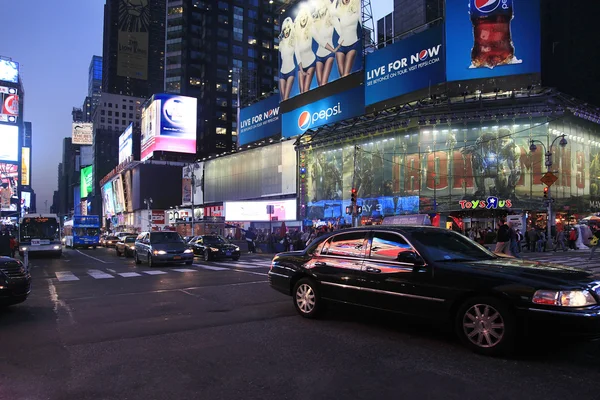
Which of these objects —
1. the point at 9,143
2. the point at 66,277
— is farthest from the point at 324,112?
the point at 9,143

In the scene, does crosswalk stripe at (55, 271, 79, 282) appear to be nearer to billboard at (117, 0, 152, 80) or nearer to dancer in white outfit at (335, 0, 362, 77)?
dancer in white outfit at (335, 0, 362, 77)

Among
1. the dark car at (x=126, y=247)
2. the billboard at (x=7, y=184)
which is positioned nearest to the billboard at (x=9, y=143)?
the billboard at (x=7, y=184)

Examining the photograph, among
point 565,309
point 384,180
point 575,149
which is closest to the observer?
point 565,309

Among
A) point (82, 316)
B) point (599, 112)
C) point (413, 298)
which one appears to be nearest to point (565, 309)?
point (413, 298)

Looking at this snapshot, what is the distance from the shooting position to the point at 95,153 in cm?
15925

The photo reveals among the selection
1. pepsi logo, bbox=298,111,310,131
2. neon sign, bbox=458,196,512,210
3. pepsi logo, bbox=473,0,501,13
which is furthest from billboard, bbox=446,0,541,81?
pepsi logo, bbox=298,111,310,131

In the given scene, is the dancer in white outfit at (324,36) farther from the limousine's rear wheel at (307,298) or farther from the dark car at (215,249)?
the limousine's rear wheel at (307,298)

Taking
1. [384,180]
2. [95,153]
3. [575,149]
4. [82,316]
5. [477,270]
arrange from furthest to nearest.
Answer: [95,153] → [384,180] → [575,149] → [82,316] → [477,270]

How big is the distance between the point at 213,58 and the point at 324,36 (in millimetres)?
65728

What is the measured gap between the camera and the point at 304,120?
168 feet

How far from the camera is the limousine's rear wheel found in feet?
23.5

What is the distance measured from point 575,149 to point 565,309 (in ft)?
126

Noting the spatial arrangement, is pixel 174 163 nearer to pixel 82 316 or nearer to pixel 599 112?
pixel 599 112

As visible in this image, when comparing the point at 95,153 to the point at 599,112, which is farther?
the point at 95,153
